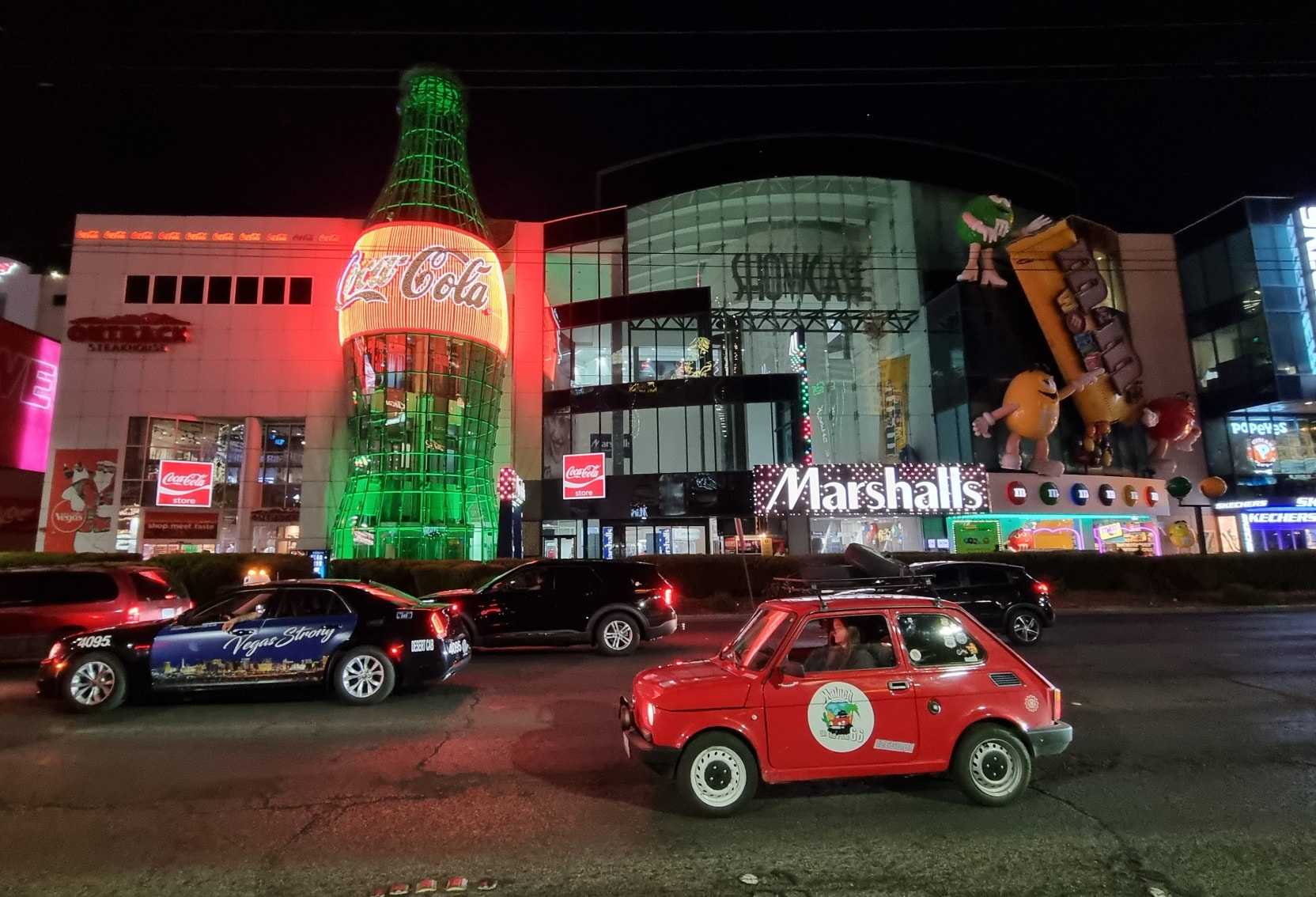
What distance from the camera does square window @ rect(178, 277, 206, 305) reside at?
107 feet

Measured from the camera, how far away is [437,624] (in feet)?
29.6

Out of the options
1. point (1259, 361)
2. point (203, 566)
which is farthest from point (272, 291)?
point (1259, 361)

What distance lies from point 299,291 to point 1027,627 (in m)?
32.2

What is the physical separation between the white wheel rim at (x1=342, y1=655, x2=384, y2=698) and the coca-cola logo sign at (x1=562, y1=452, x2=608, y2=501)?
68.5ft

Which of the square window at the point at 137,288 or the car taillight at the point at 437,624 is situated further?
the square window at the point at 137,288

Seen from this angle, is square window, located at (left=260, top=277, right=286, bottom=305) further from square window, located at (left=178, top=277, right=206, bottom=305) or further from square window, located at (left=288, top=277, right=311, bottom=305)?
square window, located at (left=178, top=277, right=206, bottom=305)

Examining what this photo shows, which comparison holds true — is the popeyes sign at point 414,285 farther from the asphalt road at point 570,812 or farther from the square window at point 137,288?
the asphalt road at point 570,812

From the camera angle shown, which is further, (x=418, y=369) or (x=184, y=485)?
(x=184, y=485)

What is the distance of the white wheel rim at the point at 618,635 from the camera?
12.3 meters

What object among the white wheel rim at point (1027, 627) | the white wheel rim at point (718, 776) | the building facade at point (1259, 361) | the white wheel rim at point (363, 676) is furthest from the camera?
the building facade at point (1259, 361)

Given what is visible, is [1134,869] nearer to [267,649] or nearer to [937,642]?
[937,642]

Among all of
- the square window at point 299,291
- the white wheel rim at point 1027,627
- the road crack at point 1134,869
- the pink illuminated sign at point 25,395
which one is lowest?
the road crack at point 1134,869

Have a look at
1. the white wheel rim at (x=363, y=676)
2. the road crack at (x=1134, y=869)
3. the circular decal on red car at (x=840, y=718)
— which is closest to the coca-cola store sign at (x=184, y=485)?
the white wheel rim at (x=363, y=676)

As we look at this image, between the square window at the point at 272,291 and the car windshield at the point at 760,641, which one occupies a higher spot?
the square window at the point at 272,291
